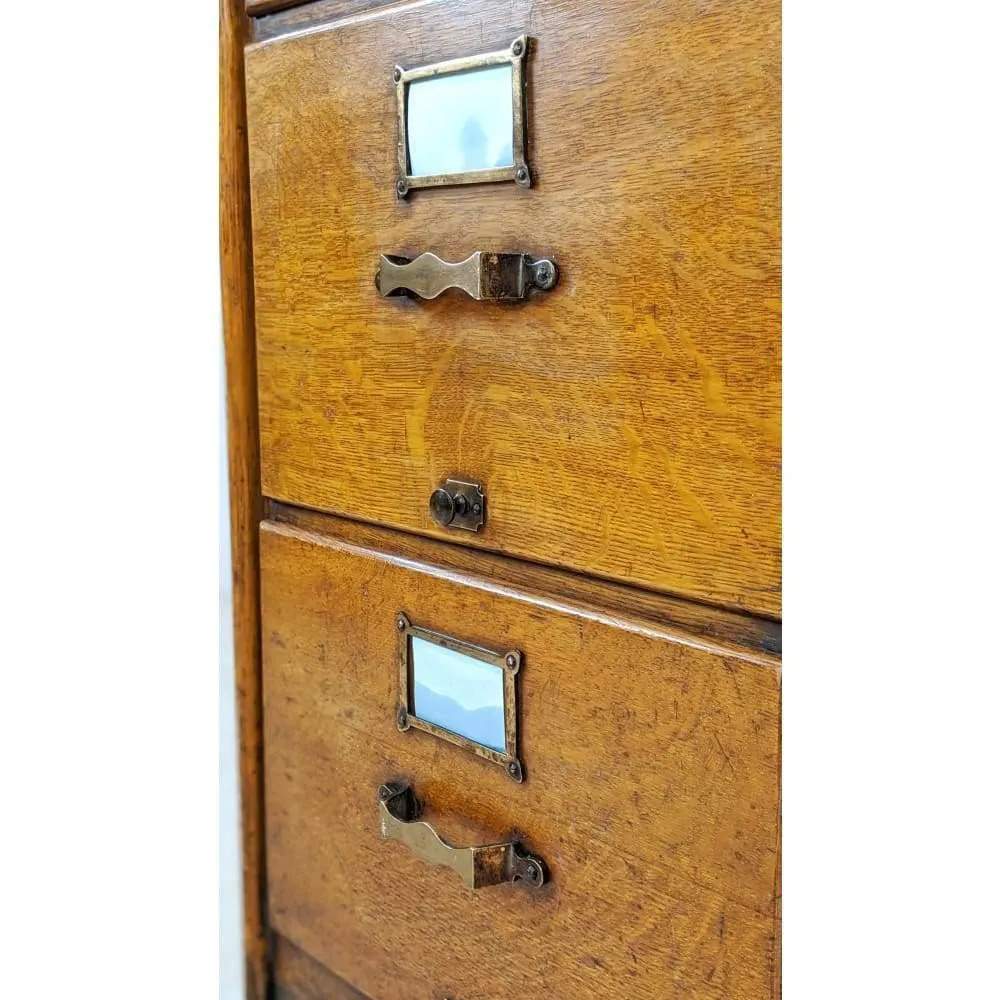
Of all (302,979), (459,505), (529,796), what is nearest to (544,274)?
(459,505)

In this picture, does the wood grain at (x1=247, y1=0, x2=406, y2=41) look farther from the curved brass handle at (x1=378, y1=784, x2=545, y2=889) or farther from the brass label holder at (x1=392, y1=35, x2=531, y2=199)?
the curved brass handle at (x1=378, y1=784, x2=545, y2=889)

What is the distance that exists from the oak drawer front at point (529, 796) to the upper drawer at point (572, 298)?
0.14ft

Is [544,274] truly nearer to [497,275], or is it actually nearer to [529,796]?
[497,275]

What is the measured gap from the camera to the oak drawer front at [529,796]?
56 centimetres

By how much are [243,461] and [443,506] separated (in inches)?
8.9

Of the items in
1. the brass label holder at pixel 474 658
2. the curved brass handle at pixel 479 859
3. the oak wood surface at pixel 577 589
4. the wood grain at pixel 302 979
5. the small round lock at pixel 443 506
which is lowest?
the wood grain at pixel 302 979

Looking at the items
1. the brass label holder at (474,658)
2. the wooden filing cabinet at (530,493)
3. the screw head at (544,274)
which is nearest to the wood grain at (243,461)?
the wooden filing cabinet at (530,493)

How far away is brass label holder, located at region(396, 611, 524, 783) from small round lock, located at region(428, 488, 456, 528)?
0.07m

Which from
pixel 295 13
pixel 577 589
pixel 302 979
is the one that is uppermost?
pixel 295 13

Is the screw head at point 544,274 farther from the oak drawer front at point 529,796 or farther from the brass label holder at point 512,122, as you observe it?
the oak drawer front at point 529,796

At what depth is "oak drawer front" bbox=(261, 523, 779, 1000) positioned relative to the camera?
22.0 inches

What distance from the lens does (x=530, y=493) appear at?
0.64 m
